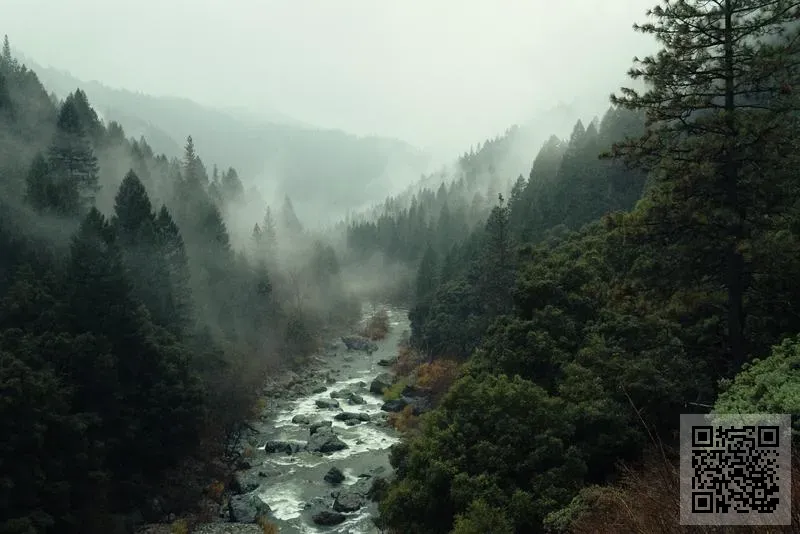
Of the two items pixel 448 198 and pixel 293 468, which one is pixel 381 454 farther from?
pixel 448 198

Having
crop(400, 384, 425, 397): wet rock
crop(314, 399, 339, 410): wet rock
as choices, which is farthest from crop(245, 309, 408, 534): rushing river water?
crop(400, 384, 425, 397): wet rock

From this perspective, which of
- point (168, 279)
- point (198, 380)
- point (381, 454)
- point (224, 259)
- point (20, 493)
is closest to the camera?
point (20, 493)

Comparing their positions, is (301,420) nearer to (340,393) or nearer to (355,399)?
(355,399)

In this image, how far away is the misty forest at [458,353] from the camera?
15.8 meters

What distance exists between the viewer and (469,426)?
20.2 meters

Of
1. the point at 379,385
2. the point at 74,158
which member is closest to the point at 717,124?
the point at 379,385

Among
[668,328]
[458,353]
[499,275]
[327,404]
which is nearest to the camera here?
[668,328]

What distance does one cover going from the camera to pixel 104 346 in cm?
3272

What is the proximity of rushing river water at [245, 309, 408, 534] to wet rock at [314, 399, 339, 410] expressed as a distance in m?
0.50

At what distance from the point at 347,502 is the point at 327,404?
74.8 feet

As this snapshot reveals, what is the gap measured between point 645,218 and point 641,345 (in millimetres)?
6967

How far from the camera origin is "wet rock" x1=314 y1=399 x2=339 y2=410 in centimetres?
5638

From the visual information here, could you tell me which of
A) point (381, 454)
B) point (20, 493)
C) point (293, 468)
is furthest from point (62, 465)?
point (381, 454)

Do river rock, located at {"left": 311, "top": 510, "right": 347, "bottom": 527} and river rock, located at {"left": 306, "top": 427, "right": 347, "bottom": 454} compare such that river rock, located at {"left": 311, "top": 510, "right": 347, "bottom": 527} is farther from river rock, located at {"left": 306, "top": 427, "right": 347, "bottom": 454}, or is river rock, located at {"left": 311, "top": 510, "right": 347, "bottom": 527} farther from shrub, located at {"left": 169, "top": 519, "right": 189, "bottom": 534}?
river rock, located at {"left": 306, "top": 427, "right": 347, "bottom": 454}
